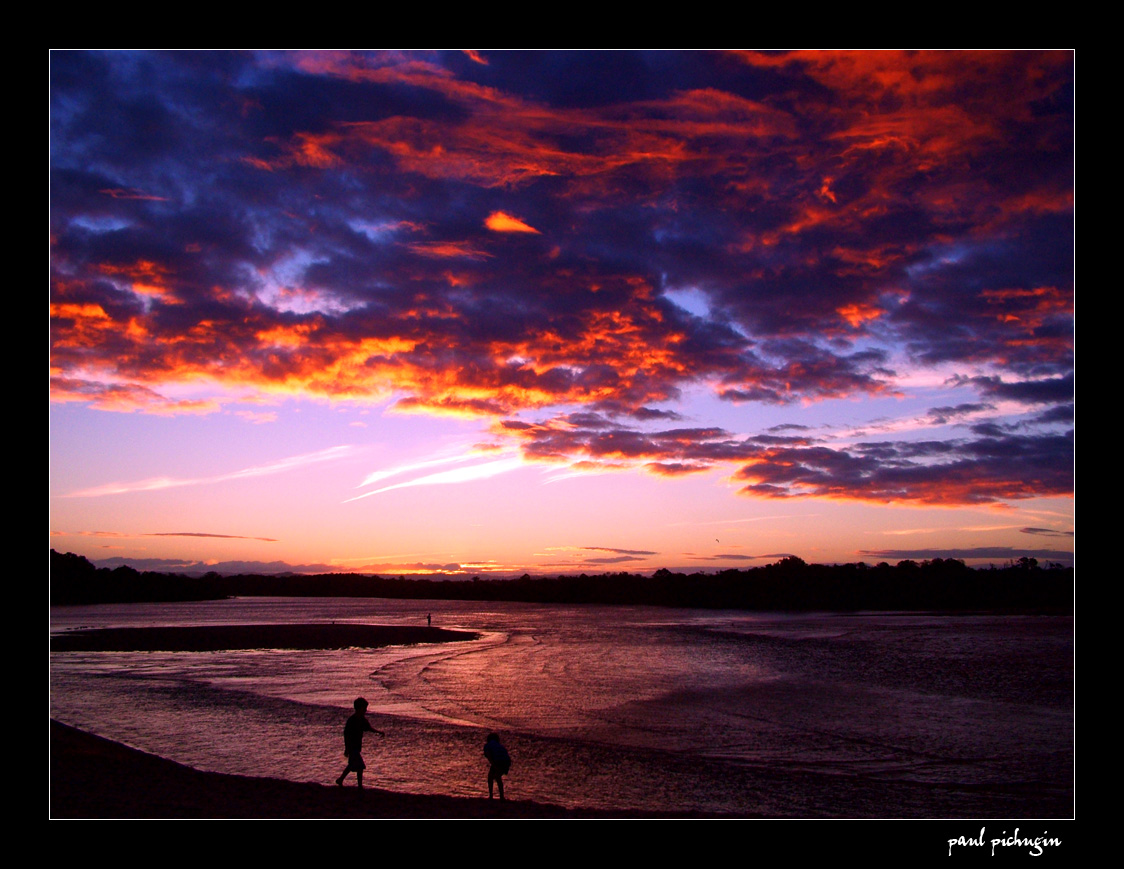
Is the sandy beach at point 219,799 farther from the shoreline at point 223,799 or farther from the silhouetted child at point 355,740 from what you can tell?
the silhouetted child at point 355,740

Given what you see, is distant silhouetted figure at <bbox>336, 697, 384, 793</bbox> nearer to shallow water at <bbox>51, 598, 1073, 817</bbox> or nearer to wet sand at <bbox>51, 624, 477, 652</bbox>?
shallow water at <bbox>51, 598, 1073, 817</bbox>

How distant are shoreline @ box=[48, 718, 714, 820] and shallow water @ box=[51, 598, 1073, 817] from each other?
1.22 metres

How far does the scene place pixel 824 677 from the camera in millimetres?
40156

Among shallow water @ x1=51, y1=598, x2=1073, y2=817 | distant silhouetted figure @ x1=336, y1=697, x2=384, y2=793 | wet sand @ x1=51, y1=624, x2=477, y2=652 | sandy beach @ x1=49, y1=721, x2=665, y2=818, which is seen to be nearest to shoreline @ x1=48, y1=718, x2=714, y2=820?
sandy beach @ x1=49, y1=721, x2=665, y2=818

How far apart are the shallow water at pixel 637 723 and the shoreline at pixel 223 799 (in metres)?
1.22

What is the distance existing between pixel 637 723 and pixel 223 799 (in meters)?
14.9

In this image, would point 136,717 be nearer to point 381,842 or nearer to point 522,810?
point 522,810

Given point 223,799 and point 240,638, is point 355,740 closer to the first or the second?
point 223,799

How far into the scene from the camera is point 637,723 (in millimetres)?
25469

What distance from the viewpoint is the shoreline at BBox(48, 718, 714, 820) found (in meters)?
13.3

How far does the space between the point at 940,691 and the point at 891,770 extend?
18.8 m

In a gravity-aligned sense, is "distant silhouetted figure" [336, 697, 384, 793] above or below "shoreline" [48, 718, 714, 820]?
above
